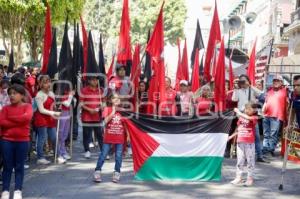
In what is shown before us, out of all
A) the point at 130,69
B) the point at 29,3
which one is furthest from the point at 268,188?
the point at 29,3

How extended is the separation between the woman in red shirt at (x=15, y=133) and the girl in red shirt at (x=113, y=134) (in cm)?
150

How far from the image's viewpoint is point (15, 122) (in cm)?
676

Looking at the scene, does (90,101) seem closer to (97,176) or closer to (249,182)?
(97,176)

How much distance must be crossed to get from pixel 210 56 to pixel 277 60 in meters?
8.86

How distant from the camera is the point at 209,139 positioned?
848cm

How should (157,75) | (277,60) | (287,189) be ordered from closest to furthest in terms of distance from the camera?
(287,189), (157,75), (277,60)

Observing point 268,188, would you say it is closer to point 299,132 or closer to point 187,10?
point 299,132

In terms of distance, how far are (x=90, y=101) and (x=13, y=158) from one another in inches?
132

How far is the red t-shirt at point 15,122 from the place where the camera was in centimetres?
674

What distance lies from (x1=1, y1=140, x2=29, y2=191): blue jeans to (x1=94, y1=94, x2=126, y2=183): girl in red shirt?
1.49 m

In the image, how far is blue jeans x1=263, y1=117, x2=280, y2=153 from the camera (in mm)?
11328

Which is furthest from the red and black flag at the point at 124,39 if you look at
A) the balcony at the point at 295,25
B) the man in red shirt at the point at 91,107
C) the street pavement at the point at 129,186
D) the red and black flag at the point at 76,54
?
the balcony at the point at 295,25

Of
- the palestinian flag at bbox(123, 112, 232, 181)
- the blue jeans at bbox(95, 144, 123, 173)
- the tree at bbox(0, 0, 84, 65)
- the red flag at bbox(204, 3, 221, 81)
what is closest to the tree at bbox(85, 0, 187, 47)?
the tree at bbox(0, 0, 84, 65)

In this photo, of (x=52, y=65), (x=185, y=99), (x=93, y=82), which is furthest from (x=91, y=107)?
(x=185, y=99)
